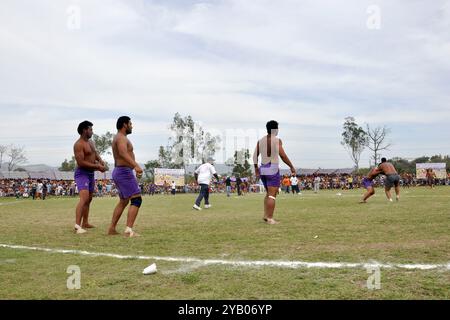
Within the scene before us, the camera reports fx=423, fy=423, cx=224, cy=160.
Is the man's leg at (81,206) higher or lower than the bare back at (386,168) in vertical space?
lower

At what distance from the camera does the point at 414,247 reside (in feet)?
17.0

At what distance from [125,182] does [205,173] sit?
326 inches

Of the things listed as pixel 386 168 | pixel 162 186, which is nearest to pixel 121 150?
pixel 386 168

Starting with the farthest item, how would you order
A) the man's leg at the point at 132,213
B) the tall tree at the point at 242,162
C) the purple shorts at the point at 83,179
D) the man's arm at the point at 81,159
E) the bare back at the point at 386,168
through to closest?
the tall tree at the point at 242,162
the bare back at the point at 386,168
the purple shorts at the point at 83,179
the man's arm at the point at 81,159
the man's leg at the point at 132,213

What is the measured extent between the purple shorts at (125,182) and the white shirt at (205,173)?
26.0ft

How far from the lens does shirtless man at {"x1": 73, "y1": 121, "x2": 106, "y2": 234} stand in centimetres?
813

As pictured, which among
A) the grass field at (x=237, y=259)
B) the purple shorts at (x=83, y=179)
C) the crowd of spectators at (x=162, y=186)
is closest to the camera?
the grass field at (x=237, y=259)

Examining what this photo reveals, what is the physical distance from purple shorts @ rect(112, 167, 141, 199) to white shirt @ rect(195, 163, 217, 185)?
793cm

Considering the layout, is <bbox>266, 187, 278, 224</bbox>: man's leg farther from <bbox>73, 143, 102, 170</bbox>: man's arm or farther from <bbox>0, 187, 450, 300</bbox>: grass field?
<bbox>73, 143, 102, 170</bbox>: man's arm

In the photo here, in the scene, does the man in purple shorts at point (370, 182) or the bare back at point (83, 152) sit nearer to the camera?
the bare back at point (83, 152)

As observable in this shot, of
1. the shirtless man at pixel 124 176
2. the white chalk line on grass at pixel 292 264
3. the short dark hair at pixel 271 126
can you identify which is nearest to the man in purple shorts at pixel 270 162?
the short dark hair at pixel 271 126

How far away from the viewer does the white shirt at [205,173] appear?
50.4ft

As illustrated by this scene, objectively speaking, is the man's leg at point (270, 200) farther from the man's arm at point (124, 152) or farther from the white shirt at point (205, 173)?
the white shirt at point (205, 173)
